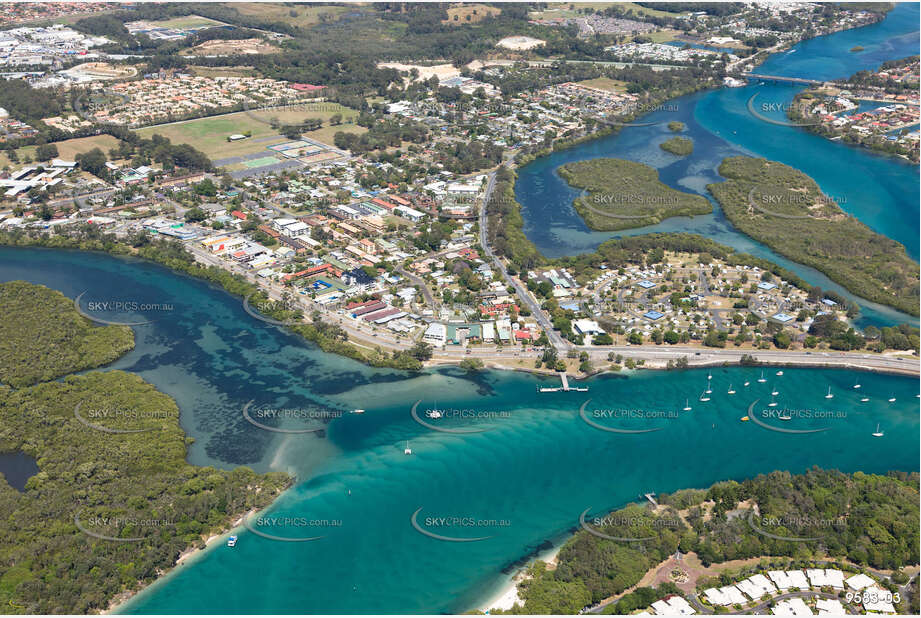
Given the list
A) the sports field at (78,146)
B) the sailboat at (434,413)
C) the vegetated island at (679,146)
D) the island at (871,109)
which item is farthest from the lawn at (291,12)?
the sailboat at (434,413)

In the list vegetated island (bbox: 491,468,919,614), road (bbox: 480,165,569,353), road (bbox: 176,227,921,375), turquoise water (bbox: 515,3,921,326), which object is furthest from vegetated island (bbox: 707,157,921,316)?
vegetated island (bbox: 491,468,919,614)

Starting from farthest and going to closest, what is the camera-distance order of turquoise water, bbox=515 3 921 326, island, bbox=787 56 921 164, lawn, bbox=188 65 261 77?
lawn, bbox=188 65 261 77
island, bbox=787 56 921 164
turquoise water, bbox=515 3 921 326

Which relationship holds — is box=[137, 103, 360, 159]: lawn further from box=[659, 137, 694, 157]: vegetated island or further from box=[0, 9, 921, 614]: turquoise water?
box=[659, 137, 694, 157]: vegetated island

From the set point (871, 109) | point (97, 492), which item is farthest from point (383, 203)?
point (871, 109)

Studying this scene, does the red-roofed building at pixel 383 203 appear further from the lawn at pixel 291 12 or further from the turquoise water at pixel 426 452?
the lawn at pixel 291 12

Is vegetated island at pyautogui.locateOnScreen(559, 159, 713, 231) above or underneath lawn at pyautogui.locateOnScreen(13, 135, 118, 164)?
above

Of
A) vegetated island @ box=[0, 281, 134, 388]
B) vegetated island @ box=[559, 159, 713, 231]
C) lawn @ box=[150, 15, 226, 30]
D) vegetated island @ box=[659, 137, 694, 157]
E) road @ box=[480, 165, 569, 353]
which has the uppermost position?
lawn @ box=[150, 15, 226, 30]

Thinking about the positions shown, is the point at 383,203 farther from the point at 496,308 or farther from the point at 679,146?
the point at 679,146
